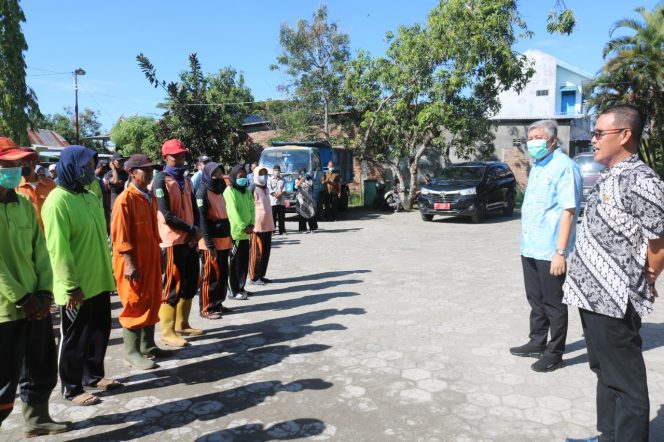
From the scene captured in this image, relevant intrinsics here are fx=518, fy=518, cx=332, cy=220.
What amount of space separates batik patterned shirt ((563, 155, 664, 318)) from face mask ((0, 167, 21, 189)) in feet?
10.5

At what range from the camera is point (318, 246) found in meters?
11.2

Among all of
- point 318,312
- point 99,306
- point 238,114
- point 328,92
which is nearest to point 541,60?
point 328,92

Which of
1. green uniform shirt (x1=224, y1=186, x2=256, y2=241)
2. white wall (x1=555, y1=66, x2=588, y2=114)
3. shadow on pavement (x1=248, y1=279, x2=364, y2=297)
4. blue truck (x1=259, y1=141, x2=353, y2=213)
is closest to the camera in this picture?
green uniform shirt (x1=224, y1=186, x2=256, y2=241)

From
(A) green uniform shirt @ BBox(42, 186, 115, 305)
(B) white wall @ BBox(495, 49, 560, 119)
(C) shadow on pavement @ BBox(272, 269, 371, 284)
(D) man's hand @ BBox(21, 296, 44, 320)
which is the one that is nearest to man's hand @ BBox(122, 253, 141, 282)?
(A) green uniform shirt @ BBox(42, 186, 115, 305)

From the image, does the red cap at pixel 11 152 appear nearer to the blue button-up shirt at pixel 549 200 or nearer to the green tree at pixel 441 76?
the blue button-up shirt at pixel 549 200

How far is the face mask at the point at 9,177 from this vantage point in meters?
2.91

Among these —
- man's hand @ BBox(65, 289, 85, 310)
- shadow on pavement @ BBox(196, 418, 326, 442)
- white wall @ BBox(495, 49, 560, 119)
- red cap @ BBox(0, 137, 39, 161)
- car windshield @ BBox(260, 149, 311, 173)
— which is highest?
white wall @ BBox(495, 49, 560, 119)

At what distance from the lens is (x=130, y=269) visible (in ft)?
13.4

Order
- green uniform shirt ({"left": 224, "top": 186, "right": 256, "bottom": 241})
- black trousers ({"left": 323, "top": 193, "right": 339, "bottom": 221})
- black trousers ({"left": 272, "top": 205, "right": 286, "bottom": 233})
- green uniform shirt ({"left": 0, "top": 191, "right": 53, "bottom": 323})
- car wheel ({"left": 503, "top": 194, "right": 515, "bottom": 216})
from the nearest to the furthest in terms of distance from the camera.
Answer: green uniform shirt ({"left": 0, "top": 191, "right": 53, "bottom": 323}), green uniform shirt ({"left": 224, "top": 186, "right": 256, "bottom": 241}), black trousers ({"left": 272, "top": 205, "right": 286, "bottom": 233}), black trousers ({"left": 323, "top": 193, "right": 339, "bottom": 221}), car wheel ({"left": 503, "top": 194, "right": 515, "bottom": 216})

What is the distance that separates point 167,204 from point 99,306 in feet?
4.11

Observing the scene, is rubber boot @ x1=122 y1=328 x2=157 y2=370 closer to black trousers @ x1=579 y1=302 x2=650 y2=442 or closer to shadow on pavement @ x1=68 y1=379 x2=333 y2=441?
shadow on pavement @ x1=68 y1=379 x2=333 y2=441

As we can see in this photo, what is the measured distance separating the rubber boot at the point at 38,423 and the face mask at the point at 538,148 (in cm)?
394

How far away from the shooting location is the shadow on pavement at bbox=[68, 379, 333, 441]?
10.7 feet

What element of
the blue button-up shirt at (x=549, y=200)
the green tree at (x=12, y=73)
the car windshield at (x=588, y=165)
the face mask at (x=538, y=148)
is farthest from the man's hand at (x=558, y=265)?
the green tree at (x=12, y=73)
